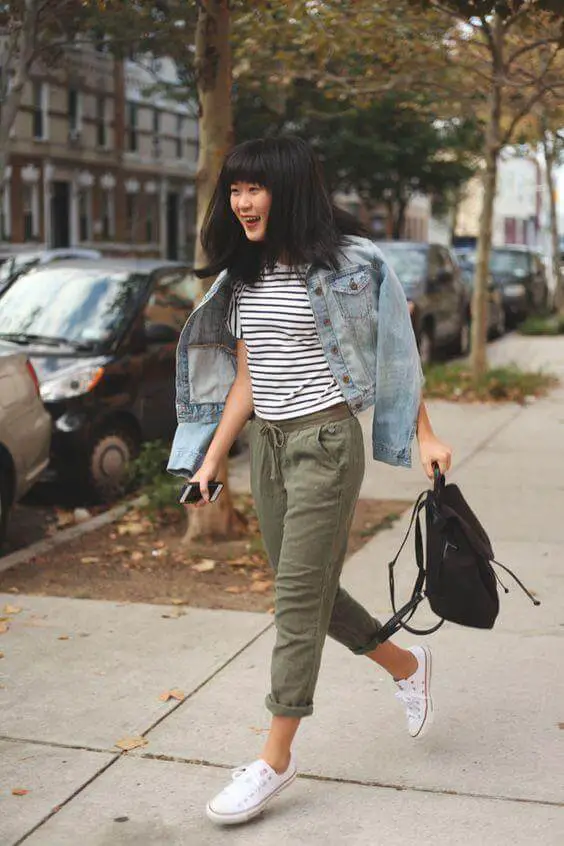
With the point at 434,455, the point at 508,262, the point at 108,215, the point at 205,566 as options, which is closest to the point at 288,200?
the point at 434,455

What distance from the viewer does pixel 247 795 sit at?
3.59 m

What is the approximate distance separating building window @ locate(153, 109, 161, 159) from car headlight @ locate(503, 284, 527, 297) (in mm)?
22735

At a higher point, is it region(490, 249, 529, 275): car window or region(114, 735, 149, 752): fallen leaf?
region(490, 249, 529, 275): car window

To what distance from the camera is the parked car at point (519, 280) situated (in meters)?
24.1

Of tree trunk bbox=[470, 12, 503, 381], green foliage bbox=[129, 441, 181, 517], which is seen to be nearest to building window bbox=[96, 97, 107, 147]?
tree trunk bbox=[470, 12, 503, 381]

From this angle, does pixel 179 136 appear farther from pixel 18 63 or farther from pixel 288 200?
pixel 288 200

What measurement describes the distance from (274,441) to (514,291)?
2108 cm

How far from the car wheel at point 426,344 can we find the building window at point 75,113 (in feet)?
80.4

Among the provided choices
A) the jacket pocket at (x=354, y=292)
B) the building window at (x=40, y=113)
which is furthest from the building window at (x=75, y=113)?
the jacket pocket at (x=354, y=292)

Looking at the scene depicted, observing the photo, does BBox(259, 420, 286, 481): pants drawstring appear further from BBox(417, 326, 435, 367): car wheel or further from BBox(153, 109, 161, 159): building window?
BBox(153, 109, 161, 159): building window

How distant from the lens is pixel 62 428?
331 inches

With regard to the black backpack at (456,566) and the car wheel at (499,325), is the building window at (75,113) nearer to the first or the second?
the car wheel at (499,325)

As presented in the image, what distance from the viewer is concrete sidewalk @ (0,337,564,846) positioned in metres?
3.62

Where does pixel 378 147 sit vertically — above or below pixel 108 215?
above
